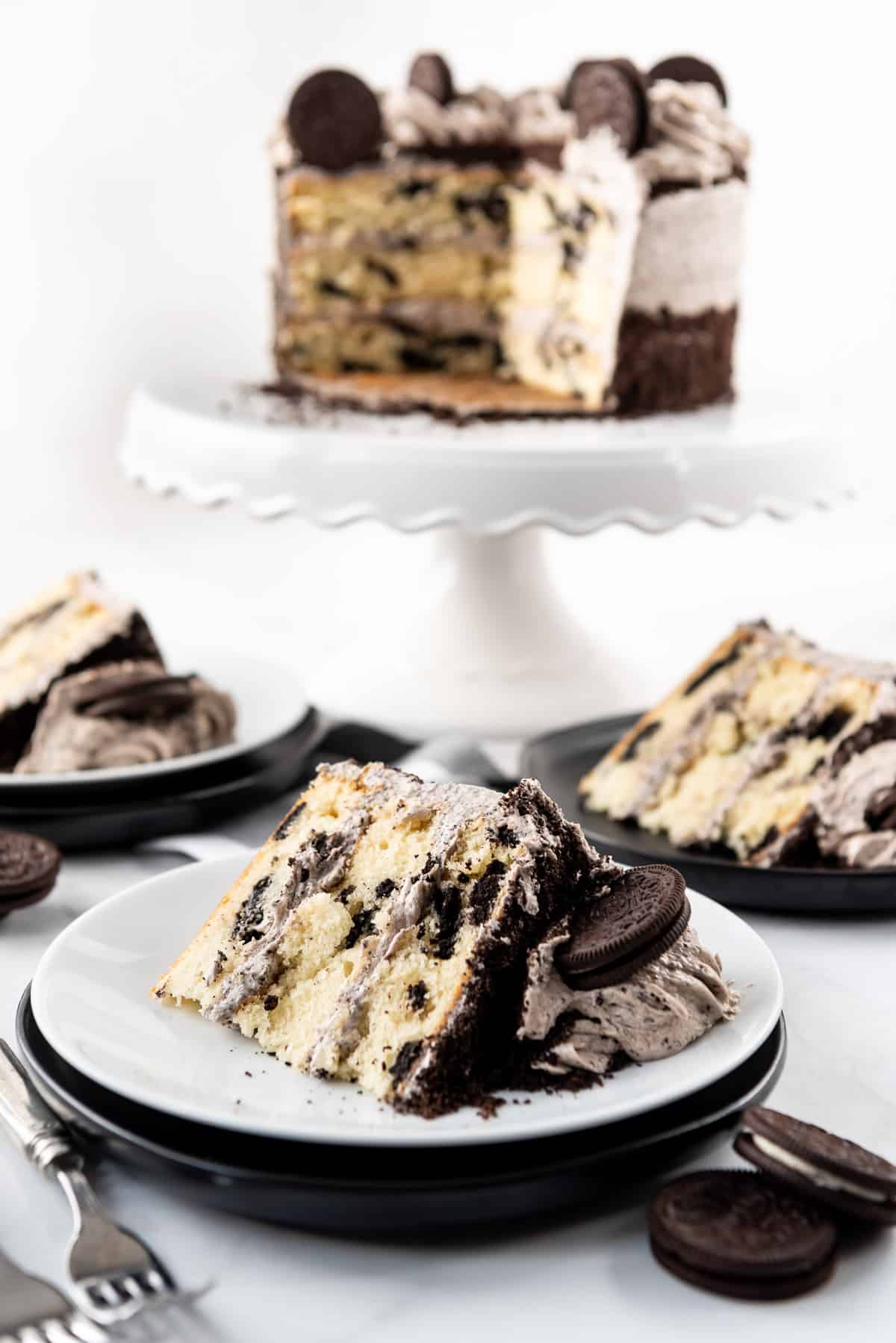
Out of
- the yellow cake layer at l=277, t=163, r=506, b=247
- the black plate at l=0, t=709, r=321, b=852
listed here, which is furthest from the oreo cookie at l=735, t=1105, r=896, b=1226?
the yellow cake layer at l=277, t=163, r=506, b=247

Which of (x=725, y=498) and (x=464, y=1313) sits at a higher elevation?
(x=725, y=498)

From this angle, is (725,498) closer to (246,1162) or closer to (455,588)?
(455,588)

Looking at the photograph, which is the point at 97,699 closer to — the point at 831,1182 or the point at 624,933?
the point at 624,933

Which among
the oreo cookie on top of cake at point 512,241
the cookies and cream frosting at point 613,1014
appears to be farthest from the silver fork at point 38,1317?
the oreo cookie on top of cake at point 512,241

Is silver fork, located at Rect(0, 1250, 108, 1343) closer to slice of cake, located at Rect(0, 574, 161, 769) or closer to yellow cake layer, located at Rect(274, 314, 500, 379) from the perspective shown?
slice of cake, located at Rect(0, 574, 161, 769)

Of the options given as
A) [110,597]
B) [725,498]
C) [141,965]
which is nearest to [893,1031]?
[141,965]

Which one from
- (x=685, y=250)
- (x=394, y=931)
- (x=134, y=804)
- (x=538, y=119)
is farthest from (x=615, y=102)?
(x=394, y=931)
